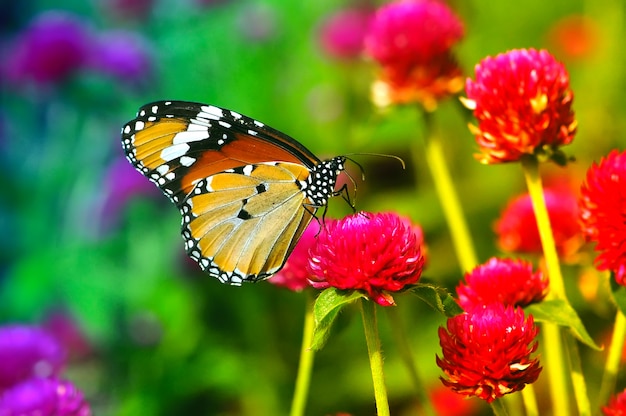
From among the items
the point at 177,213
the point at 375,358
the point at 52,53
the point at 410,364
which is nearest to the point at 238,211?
the point at 410,364

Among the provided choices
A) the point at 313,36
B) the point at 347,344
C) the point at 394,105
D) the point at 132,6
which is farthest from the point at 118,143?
the point at 394,105

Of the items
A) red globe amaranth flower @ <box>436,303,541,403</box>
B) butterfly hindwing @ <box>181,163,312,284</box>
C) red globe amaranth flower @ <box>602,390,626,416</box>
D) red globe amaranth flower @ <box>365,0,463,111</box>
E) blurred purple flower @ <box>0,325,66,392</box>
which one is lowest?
red globe amaranth flower @ <box>602,390,626,416</box>

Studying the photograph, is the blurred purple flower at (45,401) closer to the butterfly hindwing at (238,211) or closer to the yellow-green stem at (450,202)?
the butterfly hindwing at (238,211)

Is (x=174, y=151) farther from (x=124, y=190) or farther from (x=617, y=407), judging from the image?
(x=124, y=190)

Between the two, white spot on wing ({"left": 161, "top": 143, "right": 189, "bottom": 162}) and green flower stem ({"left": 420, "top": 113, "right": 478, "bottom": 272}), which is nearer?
green flower stem ({"left": 420, "top": 113, "right": 478, "bottom": 272})

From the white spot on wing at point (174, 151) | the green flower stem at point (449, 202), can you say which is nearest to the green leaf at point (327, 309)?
the green flower stem at point (449, 202)

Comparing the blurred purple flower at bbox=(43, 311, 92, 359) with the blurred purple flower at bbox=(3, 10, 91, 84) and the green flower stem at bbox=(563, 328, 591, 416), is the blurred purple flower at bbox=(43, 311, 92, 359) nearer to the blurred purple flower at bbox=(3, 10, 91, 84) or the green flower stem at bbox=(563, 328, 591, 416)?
the blurred purple flower at bbox=(3, 10, 91, 84)

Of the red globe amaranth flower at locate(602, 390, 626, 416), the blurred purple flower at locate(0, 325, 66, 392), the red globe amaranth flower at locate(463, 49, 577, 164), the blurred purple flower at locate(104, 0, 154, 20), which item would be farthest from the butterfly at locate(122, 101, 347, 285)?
the blurred purple flower at locate(104, 0, 154, 20)
